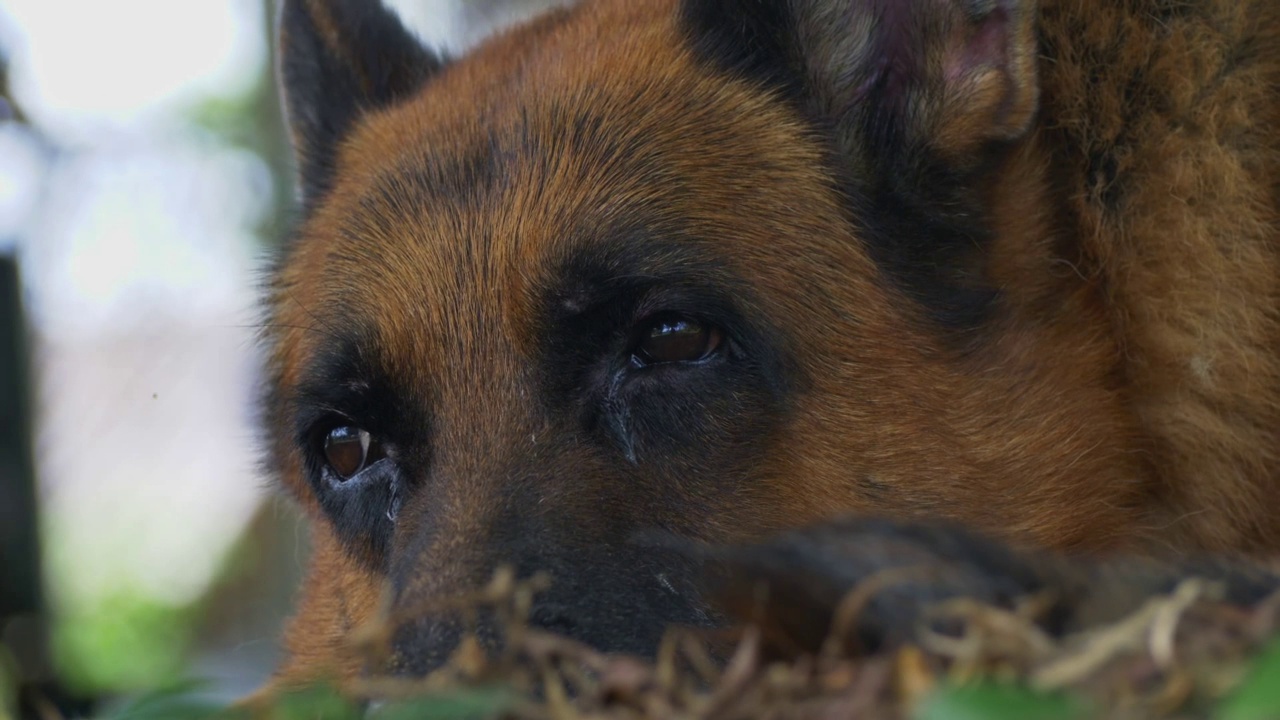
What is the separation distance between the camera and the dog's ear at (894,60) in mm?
3314

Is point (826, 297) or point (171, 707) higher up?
point (171, 707)

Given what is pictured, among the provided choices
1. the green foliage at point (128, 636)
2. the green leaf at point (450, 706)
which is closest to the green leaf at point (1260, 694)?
the green leaf at point (450, 706)

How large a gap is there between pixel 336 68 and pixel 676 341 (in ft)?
7.60

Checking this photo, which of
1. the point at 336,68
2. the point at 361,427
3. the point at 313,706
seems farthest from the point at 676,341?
the point at 336,68

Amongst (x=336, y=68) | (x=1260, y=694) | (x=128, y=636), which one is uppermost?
(x=336, y=68)

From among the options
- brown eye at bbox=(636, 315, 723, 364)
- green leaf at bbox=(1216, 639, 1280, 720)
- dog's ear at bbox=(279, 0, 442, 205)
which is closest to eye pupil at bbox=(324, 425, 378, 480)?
brown eye at bbox=(636, 315, 723, 364)

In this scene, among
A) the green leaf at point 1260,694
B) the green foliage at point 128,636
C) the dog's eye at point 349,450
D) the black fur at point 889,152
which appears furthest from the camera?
the green foliage at point 128,636

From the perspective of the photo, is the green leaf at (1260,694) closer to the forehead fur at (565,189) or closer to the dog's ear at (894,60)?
the forehead fur at (565,189)

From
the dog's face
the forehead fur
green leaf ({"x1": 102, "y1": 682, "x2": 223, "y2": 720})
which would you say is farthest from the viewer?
the forehead fur

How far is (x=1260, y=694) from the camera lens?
1225mm

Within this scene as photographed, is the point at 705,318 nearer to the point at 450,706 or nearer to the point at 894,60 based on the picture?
the point at 894,60

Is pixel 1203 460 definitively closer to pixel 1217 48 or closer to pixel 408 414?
pixel 1217 48

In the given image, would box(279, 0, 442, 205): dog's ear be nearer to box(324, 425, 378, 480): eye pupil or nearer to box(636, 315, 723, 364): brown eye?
box(324, 425, 378, 480): eye pupil

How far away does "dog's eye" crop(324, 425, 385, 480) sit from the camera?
11.8ft
